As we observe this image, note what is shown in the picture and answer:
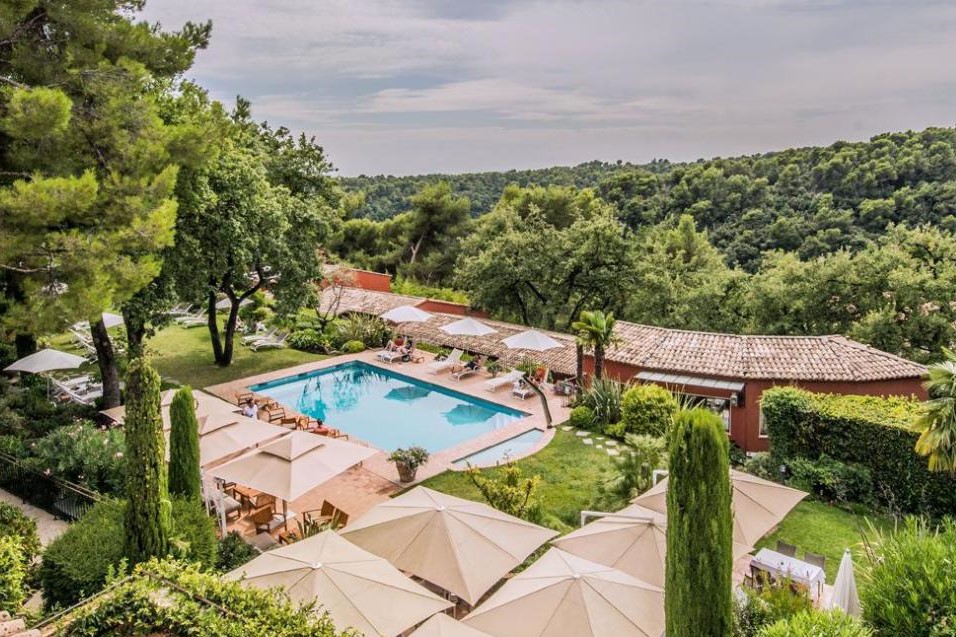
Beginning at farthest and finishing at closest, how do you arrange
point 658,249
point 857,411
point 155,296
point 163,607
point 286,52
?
point 658,249
point 286,52
point 155,296
point 857,411
point 163,607

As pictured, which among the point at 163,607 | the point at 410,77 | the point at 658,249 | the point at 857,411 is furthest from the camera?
the point at 410,77

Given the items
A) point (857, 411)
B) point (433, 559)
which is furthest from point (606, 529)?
point (857, 411)

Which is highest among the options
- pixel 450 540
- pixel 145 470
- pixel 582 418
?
pixel 145 470

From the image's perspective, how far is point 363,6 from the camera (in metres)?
19.9

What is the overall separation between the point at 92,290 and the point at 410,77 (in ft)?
89.7

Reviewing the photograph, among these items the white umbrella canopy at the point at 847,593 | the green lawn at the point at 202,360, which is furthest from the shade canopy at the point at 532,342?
the white umbrella canopy at the point at 847,593

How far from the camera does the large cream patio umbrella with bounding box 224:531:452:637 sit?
6.97 m

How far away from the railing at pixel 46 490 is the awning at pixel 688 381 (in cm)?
1454

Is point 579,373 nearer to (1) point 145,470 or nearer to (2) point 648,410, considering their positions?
(2) point 648,410

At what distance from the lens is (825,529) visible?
1210 cm

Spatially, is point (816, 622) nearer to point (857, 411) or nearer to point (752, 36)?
point (857, 411)

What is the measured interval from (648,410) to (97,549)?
13.2 metres

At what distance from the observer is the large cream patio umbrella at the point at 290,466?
10.9 meters

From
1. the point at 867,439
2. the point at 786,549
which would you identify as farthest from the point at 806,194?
the point at 786,549
